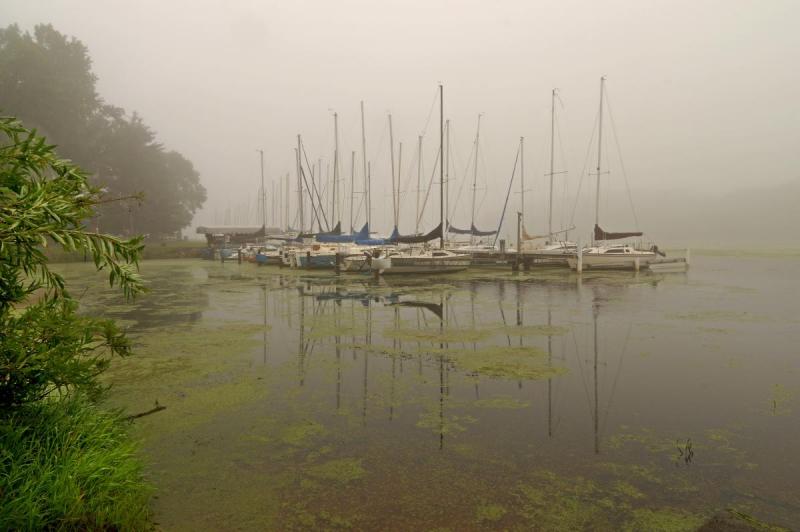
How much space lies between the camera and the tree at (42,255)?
3.39 meters

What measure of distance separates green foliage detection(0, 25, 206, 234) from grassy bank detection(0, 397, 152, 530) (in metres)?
48.5

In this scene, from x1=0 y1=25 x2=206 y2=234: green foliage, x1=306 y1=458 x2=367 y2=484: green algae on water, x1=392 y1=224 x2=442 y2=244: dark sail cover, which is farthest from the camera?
x1=0 y1=25 x2=206 y2=234: green foliage

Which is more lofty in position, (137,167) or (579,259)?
(137,167)

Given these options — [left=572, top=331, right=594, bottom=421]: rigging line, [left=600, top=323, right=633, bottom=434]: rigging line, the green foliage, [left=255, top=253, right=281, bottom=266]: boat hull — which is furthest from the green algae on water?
the green foliage

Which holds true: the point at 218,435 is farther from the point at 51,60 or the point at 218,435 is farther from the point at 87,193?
the point at 51,60

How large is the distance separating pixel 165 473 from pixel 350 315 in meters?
11.0

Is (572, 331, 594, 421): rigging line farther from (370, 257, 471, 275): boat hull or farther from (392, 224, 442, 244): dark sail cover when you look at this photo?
(392, 224, 442, 244): dark sail cover

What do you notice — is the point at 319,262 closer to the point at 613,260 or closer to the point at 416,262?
the point at 416,262

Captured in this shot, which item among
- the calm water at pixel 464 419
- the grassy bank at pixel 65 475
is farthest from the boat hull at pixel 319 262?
the grassy bank at pixel 65 475

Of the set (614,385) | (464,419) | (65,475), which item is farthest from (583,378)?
(65,475)

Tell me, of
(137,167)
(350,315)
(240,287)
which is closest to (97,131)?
(137,167)

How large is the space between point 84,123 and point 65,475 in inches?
2551

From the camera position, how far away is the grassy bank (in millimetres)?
3842

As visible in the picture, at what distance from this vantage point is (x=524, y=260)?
3775cm
